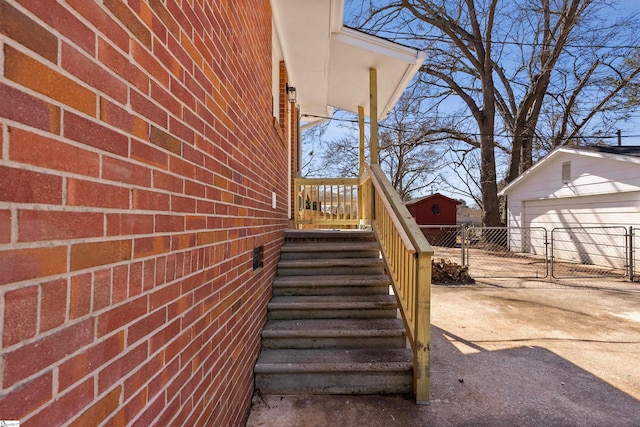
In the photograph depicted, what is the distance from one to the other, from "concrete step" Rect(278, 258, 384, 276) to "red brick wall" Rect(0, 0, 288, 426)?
184 cm

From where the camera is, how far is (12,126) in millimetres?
569

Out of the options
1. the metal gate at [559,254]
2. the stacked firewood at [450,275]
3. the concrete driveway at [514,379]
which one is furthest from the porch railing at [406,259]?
the metal gate at [559,254]

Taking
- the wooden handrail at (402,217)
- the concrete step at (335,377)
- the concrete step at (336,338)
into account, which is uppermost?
the wooden handrail at (402,217)

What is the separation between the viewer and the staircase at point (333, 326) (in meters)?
2.44

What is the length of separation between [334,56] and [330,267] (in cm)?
300

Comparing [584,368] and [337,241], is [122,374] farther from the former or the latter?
[584,368]

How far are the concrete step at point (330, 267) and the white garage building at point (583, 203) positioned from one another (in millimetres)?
5160

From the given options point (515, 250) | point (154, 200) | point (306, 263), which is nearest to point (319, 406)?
point (306, 263)

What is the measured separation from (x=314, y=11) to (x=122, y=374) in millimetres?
3828

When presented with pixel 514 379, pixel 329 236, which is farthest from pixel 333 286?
pixel 514 379

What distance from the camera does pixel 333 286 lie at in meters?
3.30

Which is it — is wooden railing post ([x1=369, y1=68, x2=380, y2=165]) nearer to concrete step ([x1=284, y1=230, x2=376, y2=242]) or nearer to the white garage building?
concrete step ([x1=284, y1=230, x2=376, y2=242])

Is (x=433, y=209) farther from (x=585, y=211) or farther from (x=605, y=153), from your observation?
(x=605, y=153)

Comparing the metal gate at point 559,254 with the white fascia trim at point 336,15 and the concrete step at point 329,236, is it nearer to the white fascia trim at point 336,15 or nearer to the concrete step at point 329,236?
the concrete step at point 329,236
